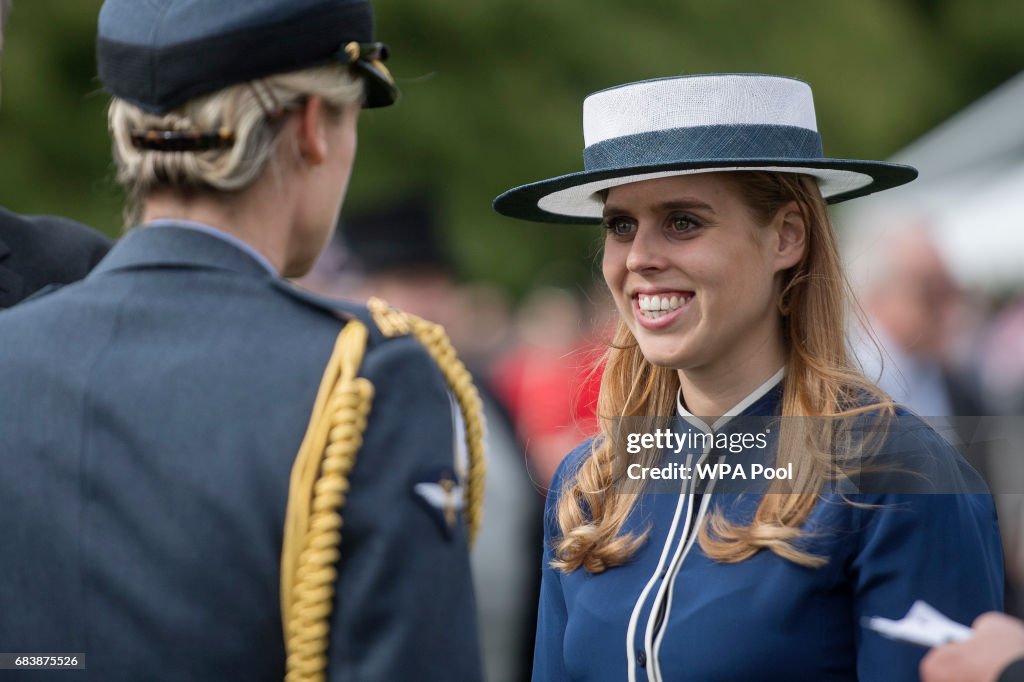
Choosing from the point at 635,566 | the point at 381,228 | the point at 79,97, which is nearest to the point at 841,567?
the point at 635,566

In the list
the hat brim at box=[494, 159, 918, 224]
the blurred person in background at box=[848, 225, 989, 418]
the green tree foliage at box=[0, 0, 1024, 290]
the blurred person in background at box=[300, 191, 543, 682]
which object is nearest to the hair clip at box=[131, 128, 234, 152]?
the hat brim at box=[494, 159, 918, 224]

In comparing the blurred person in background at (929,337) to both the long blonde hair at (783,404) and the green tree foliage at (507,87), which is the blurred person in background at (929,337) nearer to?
the long blonde hair at (783,404)

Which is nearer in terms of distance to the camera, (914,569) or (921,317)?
(914,569)

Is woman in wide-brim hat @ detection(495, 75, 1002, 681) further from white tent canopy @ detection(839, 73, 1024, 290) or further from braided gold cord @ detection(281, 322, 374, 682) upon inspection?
white tent canopy @ detection(839, 73, 1024, 290)

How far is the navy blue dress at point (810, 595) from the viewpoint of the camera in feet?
8.80

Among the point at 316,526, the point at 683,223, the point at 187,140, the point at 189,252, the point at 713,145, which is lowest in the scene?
the point at 316,526

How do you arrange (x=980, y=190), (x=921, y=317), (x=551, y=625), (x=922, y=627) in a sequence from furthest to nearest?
(x=980, y=190) < (x=921, y=317) < (x=551, y=625) < (x=922, y=627)

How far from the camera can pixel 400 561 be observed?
81.7 inches

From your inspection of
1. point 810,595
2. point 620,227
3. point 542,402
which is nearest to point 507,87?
point 542,402

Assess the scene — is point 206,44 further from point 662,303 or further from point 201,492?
point 662,303

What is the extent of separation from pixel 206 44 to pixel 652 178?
119 cm

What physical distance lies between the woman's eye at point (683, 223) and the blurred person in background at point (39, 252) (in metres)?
Result: 1.26

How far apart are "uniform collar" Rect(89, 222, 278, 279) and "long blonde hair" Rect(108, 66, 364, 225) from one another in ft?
0.21

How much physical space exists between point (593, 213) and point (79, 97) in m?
9.85
